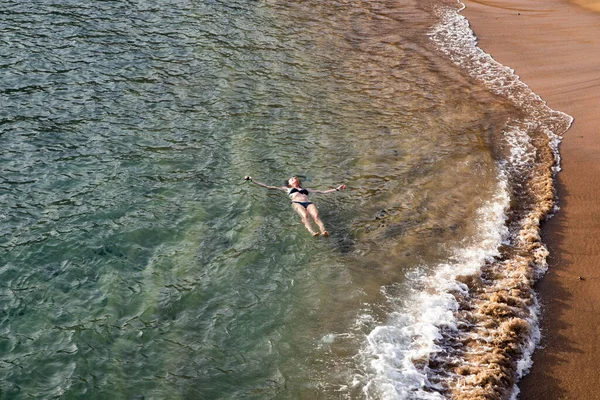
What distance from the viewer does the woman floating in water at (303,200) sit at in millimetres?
16281

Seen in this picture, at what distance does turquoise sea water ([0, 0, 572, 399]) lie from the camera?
490 inches

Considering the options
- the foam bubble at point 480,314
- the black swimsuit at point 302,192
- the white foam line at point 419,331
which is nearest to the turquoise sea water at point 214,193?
the white foam line at point 419,331

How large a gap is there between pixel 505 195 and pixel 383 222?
13.9 feet

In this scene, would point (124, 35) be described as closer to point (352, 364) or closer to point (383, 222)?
point (383, 222)

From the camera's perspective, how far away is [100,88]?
21359 mm

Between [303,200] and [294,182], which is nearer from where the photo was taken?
[303,200]

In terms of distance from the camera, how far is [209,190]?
56.6 feet

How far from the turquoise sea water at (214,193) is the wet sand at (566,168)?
2.31m

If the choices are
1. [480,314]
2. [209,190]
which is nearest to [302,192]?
[209,190]

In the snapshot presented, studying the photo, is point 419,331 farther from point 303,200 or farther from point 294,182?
point 294,182

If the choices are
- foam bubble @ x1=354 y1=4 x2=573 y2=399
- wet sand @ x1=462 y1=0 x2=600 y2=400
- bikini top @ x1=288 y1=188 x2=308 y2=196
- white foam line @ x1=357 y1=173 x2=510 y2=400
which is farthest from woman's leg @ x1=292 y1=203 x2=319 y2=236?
wet sand @ x1=462 y1=0 x2=600 y2=400

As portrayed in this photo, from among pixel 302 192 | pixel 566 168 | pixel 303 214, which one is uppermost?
pixel 566 168

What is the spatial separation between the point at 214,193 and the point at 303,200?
8.69 ft

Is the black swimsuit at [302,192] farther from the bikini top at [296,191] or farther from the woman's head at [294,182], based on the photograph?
the woman's head at [294,182]
